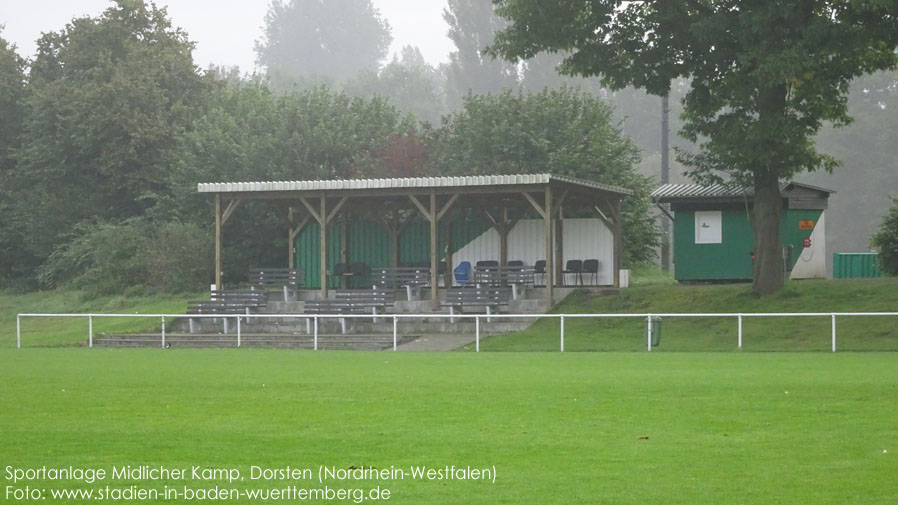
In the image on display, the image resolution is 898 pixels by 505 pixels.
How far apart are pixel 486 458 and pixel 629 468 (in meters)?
1.27

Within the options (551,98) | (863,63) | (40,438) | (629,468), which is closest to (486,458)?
(629,468)

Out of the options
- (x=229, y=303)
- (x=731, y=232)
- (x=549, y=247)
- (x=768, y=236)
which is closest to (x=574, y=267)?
(x=549, y=247)

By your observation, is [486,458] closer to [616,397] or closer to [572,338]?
[616,397]

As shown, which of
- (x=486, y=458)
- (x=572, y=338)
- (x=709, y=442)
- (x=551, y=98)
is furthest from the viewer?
(x=551, y=98)

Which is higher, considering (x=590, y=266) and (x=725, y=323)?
(x=590, y=266)

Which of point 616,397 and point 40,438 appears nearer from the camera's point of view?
point 40,438

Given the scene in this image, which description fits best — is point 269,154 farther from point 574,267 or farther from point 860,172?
point 860,172

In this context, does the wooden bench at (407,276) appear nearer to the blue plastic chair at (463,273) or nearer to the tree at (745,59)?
the blue plastic chair at (463,273)

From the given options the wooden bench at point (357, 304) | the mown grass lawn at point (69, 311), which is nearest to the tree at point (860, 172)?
the mown grass lawn at point (69, 311)

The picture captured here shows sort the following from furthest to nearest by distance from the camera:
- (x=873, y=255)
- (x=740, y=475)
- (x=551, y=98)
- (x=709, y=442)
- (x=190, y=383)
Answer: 1. (x=551, y=98)
2. (x=873, y=255)
3. (x=190, y=383)
4. (x=709, y=442)
5. (x=740, y=475)

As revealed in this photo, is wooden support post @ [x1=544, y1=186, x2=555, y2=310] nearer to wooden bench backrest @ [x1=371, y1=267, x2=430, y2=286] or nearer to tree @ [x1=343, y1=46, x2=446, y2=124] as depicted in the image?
wooden bench backrest @ [x1=371, y1=267, x2=430, y2=286]

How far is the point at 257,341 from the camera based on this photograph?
3228cm

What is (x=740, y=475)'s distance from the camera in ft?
32.0

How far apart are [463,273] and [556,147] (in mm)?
8018
